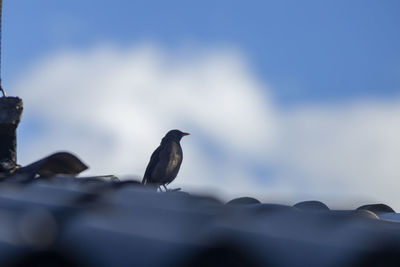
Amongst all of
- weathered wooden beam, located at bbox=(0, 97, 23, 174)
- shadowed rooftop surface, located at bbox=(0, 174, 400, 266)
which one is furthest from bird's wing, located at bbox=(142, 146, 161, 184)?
shadowed rooftop surface, located at bbox=(0, 174, 400, 266)

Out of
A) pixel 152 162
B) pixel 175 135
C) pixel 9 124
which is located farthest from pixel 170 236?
pixel 175 135

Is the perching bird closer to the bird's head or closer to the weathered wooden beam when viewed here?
the bird's head

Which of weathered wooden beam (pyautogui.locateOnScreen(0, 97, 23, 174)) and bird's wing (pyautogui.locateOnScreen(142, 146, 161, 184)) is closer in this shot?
weathered wooden beam (pyautogui.locateOnScreen(0, 97, 23, 174))

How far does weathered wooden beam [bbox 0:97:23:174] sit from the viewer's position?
5.21 meters

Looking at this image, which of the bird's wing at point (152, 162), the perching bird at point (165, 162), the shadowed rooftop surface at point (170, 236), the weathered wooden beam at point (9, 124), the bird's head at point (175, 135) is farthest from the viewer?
the bird's head at point (175, 135)

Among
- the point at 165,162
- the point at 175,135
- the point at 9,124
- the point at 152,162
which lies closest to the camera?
the point at 9,124

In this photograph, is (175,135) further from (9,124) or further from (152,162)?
(9,124)

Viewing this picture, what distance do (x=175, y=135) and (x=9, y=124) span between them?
18.2ft

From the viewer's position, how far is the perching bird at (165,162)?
10336 millimetres

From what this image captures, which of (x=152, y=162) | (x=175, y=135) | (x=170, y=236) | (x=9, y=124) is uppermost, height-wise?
(x=175, y=135)

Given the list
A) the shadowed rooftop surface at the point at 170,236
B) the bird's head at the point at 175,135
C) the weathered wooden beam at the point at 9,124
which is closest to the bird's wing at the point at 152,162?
the bird's head at the point at 175,135

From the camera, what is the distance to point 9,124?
5.36 m

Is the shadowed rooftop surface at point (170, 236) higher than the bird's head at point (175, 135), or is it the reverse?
the bird's head at point (175, 135)

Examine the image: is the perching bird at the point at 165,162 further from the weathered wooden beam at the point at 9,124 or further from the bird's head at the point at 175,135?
the weathered wooden beam at the point at 9,124
